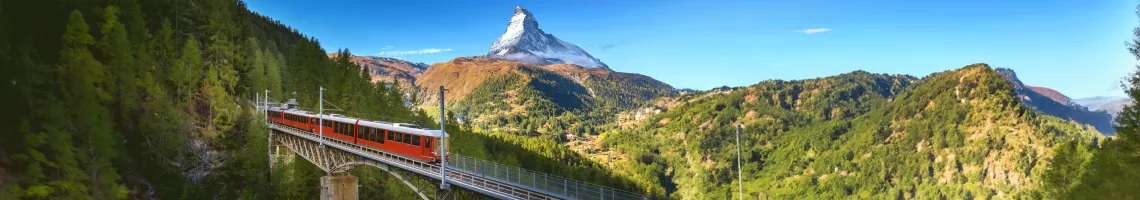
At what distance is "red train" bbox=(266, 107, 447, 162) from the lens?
1398 inches

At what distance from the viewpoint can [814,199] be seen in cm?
16862

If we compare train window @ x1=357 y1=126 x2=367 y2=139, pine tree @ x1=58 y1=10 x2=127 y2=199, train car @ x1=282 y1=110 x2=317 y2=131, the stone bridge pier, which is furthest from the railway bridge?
pine tree @ x1=58 y1=10 x2=127 y2=199

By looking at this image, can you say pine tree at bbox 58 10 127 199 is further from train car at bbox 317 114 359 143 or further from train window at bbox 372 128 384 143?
train window at bbox 372 128 384 143

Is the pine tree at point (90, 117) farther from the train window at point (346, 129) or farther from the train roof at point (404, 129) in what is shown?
the train roof at point (404, 129)

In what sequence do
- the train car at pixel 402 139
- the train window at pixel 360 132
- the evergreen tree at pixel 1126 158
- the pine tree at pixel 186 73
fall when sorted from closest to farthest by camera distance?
the evergreen tree at pixel 1126 158 < the train car at pixel 402 139 < the train window at pixel 360 132 < the pine tree at pixel 186 73

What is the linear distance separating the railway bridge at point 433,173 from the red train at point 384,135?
0.47m

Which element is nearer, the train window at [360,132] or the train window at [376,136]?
the train window at [376,136]

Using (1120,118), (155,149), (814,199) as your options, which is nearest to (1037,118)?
(814,199)

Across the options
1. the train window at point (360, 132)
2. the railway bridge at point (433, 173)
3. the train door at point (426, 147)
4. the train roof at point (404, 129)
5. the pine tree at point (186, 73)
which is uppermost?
the pine tree at point (186, 73)

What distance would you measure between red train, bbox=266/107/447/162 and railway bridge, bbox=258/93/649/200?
0.47 m

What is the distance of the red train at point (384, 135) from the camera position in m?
35.5

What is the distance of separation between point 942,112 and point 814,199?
63.1m

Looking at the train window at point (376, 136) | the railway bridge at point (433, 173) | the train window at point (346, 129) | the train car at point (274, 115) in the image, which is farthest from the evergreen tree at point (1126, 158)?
the train car at point (274, 115)

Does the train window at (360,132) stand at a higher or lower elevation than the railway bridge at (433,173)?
higher
